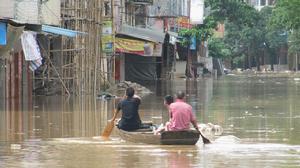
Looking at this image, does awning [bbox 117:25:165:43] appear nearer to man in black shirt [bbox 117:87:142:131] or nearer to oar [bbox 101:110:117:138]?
oar [bbox 101:110:117:138]

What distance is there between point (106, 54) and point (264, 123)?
66.2ft

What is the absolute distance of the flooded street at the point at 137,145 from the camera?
1331cm

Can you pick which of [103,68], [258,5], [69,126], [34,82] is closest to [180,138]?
[69,126]

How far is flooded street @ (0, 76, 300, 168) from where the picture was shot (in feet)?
43.7

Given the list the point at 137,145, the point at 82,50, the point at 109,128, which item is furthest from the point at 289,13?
the point at 137,145

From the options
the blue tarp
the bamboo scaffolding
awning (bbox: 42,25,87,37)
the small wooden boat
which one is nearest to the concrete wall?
awning (bbox: 42,25,87,37)

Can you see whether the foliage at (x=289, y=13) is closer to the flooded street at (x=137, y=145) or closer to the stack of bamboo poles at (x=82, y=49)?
the stack of bamboo poles at (x=82, y=49)

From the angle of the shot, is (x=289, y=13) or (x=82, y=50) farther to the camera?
(x=289, y=13)

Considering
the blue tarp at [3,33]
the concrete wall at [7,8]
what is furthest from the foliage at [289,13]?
the blue tarp at [3,33]

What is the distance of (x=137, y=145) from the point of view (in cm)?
1574

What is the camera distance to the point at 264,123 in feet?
69.6

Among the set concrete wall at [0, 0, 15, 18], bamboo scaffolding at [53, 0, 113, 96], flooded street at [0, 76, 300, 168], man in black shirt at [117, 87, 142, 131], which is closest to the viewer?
flooded street at [0, 76, 300, 168]

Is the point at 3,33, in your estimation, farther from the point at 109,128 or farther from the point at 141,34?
the point at 141,34

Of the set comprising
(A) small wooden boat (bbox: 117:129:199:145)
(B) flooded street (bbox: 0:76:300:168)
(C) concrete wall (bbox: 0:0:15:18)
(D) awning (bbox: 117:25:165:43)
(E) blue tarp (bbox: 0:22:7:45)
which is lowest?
(B) flooded street (bbox: 0:76:300:168)
